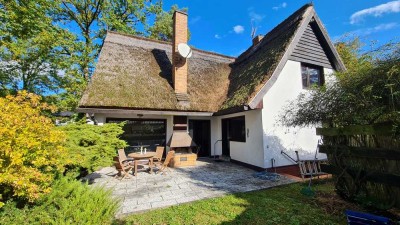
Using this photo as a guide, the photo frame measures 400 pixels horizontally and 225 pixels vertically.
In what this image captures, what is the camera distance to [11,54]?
10680 mm

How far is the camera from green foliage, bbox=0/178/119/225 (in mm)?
2900

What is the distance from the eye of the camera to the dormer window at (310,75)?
9430 mm

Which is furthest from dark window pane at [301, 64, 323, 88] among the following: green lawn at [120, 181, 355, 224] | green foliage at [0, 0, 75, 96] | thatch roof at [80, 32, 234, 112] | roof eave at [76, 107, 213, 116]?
green foliage at [0, 0, 75, 96]


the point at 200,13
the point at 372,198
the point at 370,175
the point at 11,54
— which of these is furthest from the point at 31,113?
the point at 200,13

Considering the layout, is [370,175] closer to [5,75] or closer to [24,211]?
[24,211]

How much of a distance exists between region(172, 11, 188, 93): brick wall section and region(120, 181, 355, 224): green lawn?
267 inches

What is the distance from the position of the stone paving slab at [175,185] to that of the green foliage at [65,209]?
0.62 m

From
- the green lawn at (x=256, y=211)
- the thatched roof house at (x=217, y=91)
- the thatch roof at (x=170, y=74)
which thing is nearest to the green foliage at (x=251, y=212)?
the green lawn at (x=256, y=211)

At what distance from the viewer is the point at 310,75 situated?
964cm

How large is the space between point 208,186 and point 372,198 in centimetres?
405

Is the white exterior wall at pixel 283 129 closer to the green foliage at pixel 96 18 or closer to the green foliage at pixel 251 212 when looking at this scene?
the green foliage at pixel 251 212

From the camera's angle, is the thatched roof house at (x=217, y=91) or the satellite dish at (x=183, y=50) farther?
the satellite dish at (x=183, y=50)

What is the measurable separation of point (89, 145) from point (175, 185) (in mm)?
2971

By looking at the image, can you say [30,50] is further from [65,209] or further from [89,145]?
[65,209]
